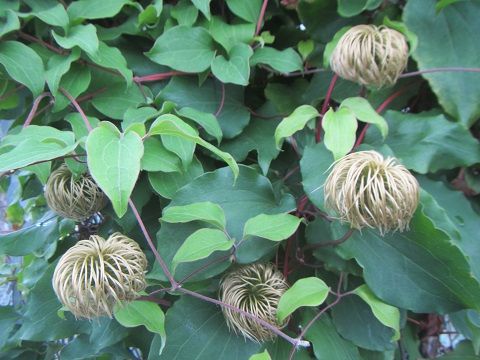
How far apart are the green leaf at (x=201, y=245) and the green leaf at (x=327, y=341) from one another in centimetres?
16

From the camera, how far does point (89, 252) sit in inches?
18.7

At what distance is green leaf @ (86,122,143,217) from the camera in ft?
1.30

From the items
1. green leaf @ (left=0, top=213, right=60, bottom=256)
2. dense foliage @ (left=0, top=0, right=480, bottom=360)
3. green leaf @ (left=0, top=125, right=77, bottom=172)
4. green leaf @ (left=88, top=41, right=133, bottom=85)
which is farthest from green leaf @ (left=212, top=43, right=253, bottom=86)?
green leaf @ (left=0, top=213, right=60, bottom=256)

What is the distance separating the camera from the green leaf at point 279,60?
2.22 ft

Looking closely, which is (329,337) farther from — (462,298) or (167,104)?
(167,104)

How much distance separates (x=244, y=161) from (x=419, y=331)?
379 millimetres

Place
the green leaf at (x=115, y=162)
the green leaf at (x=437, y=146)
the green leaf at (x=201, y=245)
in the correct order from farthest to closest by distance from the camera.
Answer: the green leaf at (x=437, y=146) → the green leaf at (x=201, y=245) → the green leaf at (x=115, y=162)

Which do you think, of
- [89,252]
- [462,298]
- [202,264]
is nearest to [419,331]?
[462,298]

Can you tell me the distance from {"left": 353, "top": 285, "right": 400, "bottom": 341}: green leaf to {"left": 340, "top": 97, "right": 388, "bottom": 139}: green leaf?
0.17 metres

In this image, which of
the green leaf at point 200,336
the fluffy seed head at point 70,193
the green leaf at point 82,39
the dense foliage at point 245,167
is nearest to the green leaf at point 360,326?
the dense foliage at point 245,167

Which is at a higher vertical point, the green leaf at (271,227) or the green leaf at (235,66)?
the green leaf at (235,66)

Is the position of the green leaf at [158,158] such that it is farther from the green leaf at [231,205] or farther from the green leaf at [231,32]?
the green leaf at [231,32]

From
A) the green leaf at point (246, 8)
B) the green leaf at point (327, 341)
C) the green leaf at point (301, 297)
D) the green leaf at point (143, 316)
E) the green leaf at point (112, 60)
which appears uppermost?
the green leaf at point (246, 8)

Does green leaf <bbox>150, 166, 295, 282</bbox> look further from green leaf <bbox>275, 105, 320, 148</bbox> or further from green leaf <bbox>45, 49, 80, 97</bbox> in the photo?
green leaf <bbox>45, 49, 80, 97</bbox>
